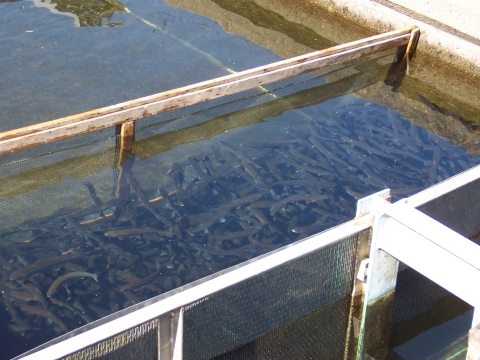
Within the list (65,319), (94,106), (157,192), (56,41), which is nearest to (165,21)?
(56,41)

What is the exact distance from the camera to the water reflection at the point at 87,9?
7.84 m

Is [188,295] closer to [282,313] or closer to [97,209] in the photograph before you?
[282,313]

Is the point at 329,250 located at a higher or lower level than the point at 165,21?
higher

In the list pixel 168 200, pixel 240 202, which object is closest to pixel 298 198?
pixel 240 202

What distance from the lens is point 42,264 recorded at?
166 inches

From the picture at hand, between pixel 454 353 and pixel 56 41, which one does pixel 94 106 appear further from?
pixel 454 353

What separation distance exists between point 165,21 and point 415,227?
5.80m

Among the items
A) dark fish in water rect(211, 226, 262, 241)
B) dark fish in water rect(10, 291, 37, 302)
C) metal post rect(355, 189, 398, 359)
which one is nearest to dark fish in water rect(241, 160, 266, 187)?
dark fish in water rect(211, 226, 262, 241)

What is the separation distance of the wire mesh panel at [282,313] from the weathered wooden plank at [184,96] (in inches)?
102

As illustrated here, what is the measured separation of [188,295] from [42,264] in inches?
82.9

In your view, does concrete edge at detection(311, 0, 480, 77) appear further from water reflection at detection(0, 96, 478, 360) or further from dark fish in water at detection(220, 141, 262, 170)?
dark fish in water at detection(220, 141, 262, 170)

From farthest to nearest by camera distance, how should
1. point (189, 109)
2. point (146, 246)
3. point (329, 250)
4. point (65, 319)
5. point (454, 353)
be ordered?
1. point (189, 109)
2. point (146, 246)
3. point (65, 319)
4. point (454, 353)
5. point (329, 250)

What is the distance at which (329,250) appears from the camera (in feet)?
9.88

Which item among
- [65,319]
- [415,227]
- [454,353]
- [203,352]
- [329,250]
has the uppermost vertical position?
[415,227]
